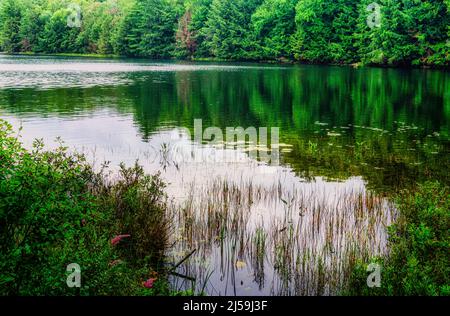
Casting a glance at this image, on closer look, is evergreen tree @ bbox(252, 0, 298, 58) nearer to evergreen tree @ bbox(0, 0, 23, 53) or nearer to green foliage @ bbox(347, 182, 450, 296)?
evergreen tree @ bbox(0, 0, 23, 53)

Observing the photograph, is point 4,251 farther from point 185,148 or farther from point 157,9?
point 157,9

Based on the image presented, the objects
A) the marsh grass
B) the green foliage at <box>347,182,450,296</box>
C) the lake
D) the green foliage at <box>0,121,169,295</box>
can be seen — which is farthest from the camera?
the lake

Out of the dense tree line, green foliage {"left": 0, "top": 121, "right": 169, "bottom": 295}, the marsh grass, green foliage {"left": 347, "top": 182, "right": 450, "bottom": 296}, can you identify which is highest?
the dense tree line

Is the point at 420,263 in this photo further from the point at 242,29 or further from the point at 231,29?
the point at 231,29

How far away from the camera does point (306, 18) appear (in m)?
85.0

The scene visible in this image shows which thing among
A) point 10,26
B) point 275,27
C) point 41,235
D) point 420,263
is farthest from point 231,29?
point 41,235

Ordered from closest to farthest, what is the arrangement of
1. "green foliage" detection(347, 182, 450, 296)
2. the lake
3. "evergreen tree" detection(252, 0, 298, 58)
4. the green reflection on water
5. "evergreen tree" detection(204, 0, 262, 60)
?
"green foliage" detection(347, 182, 450, 296) → the lake → the green reflection on water → "evergreen tree" detection(252, 0, 298, 58) → "evergreen tree" detection(204, 0, 262, 60)

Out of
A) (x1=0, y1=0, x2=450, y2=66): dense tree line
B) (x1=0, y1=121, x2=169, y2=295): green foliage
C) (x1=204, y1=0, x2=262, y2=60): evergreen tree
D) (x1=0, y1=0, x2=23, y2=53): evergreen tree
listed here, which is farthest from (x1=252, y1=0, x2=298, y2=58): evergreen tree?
(x1=0, y1=121, x2=169, y2=295): green foliage

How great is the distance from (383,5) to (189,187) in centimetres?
7178

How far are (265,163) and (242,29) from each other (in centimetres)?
8746

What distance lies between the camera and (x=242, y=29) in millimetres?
99750

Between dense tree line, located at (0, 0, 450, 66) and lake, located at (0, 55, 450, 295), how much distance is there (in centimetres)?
3375

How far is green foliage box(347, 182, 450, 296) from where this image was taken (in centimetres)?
664

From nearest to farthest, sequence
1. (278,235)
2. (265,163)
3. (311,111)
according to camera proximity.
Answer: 1. (278,235)
2. (265,163)
3. (311,111)
